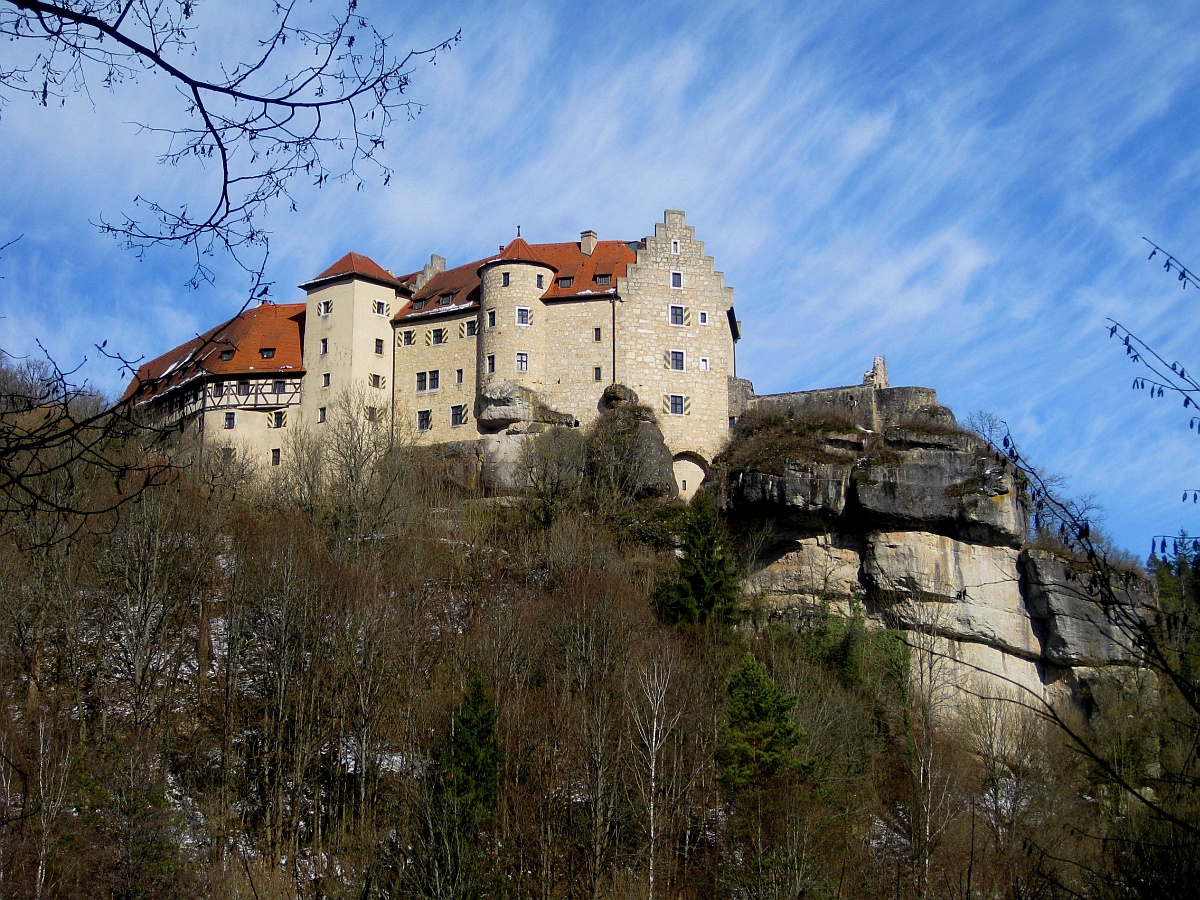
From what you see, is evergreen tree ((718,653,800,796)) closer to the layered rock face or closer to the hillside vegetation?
the hillside vegetation

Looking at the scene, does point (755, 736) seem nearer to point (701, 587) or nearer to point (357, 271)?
point (701, 587)

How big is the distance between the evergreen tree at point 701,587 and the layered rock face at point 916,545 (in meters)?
3.43

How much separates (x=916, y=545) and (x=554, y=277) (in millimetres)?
18825

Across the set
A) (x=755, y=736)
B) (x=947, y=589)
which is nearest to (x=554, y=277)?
(x=947, y=589)

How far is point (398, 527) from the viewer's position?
4188 cm

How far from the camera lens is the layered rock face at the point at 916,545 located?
141 feet

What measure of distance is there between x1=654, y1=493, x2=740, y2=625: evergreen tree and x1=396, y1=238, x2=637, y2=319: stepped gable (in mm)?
14229

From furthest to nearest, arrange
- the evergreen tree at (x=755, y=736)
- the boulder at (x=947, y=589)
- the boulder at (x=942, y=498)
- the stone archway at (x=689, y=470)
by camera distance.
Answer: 1. the stone archway at (x=689, y=470)
2. the boulder at (x=942, y=498)
3. the boulder at (x=947, y=589)
4. the evergreen tree at (x=755, y=736)

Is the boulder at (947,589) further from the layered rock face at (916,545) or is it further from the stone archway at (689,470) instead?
the stone archway at (689,470)

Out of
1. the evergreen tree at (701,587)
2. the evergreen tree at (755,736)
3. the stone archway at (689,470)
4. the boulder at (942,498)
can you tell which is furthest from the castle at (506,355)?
the evergreen tree at (755,736)

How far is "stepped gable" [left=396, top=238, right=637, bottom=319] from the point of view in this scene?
5178 centimetres

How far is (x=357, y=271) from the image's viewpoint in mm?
53688

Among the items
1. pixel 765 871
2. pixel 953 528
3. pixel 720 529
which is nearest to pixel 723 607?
pixel 720 529

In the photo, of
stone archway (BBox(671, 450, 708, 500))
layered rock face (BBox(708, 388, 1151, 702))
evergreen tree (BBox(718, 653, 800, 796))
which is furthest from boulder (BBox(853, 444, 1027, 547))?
evergreen tree (BBox(718, 653, 800, 796))
